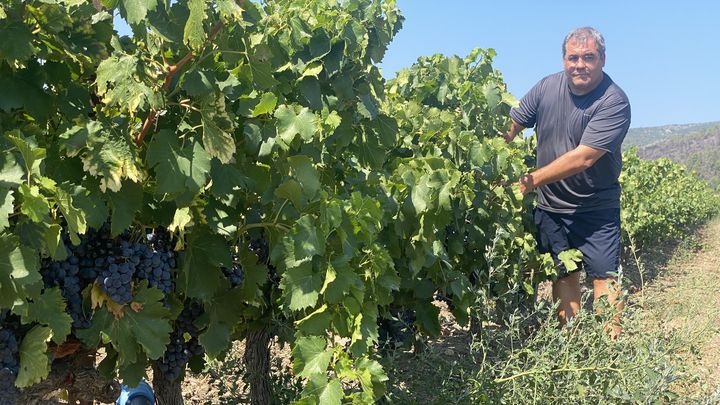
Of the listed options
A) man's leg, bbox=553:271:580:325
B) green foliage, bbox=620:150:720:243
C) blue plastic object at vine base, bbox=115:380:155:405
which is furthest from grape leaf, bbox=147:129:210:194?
green foliage, bbox=620:150:720:243

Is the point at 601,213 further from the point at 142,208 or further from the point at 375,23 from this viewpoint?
the point at 142,208

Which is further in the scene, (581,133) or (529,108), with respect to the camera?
(529,108)

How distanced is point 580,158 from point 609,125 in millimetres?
274

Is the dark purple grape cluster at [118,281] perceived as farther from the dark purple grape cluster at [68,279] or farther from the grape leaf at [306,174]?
the grape leaf at [306,174]

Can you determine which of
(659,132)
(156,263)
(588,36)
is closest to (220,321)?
(156,263)

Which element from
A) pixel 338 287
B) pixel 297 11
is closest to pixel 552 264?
pixel 297 11

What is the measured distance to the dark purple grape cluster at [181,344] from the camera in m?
2.56

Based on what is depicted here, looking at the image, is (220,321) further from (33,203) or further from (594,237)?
(594,237)

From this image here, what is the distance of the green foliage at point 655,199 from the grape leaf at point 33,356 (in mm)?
8990

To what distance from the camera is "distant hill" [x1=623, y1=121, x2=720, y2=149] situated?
159 meters

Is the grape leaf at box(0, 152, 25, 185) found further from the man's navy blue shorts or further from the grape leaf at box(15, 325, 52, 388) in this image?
the man's navy blue shorts

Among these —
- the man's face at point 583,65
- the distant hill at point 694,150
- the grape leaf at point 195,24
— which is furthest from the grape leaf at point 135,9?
the distant hill at point 694,150

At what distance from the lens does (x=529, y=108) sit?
4.78 metres

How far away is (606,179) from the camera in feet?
14.5
